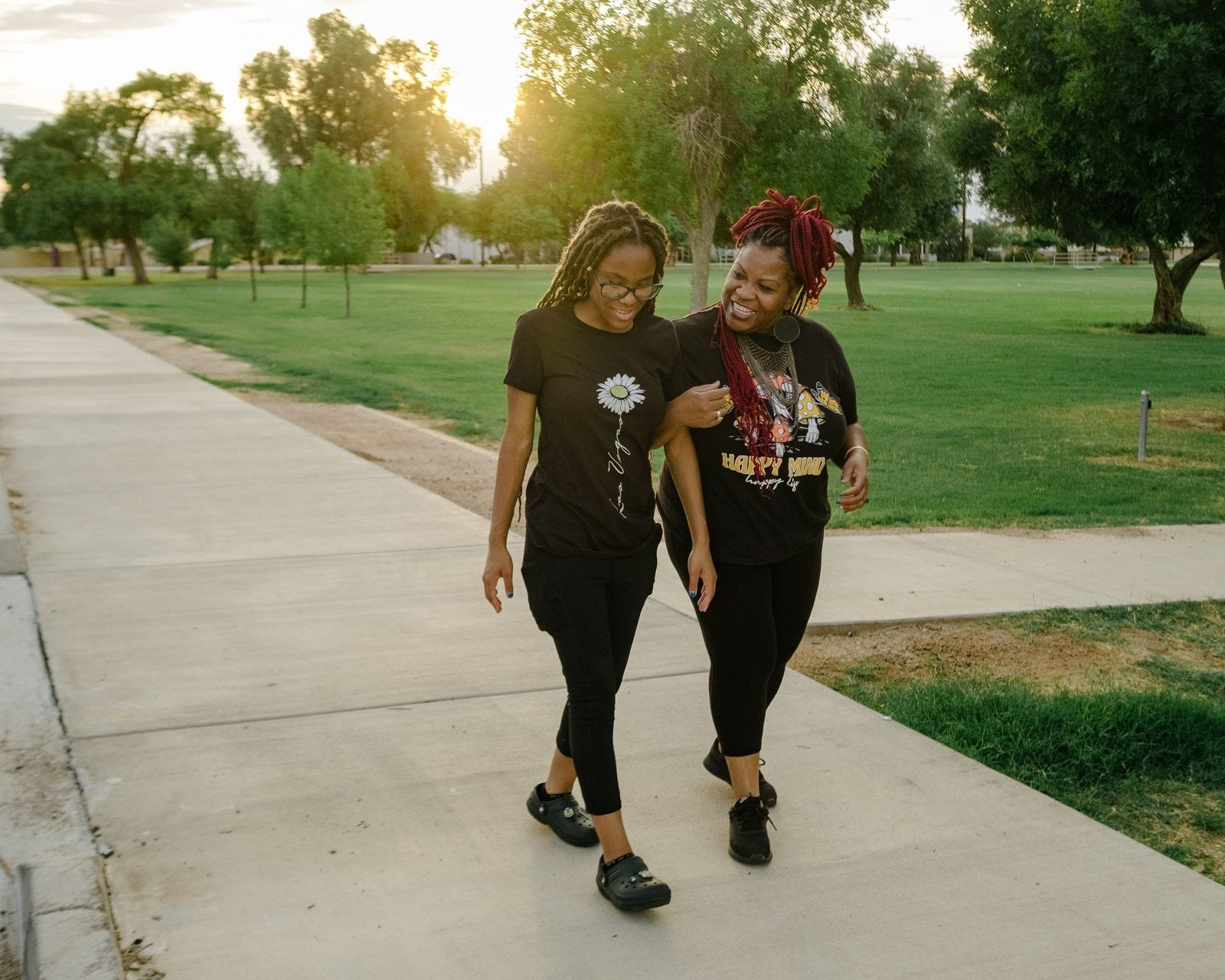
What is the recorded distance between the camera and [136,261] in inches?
2532

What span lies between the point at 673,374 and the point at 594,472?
1.16 feet

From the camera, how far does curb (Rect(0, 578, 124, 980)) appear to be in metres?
3.09

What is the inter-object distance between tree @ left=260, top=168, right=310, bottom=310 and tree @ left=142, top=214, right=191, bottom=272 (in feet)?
70.2

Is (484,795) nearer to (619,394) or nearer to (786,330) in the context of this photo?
(619,394)

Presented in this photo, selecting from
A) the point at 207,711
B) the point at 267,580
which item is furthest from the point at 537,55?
the point at 207,711

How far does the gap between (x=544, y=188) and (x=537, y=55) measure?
67.9 metres

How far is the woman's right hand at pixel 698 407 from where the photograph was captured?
3.43 meters

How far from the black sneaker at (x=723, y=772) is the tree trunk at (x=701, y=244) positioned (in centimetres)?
2146

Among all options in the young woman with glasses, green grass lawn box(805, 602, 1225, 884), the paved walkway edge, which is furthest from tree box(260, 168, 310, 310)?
the young woman with glasses

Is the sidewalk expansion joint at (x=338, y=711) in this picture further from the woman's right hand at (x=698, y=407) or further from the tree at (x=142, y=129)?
the tree at (x=142, y=129)

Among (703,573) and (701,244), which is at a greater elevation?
(701,244)

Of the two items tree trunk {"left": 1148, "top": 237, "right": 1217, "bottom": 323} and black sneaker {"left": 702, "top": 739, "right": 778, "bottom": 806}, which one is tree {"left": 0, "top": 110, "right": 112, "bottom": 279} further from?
black sneaker {"left": 702, "top": 739, "right": 778, "bottom": 806}

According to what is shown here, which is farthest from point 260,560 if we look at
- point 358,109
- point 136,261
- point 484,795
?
point 358,109

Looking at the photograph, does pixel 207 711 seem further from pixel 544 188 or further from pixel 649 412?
pixel 544 188
